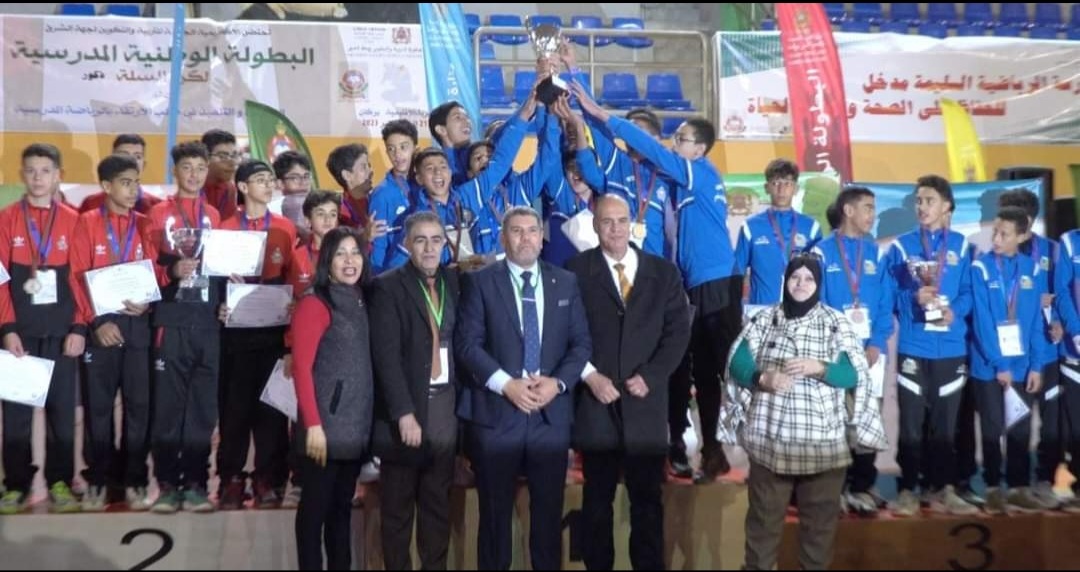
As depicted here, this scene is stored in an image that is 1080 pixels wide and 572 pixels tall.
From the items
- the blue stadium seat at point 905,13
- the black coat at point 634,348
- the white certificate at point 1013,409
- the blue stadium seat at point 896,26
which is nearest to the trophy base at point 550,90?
the black coat at point 634,348

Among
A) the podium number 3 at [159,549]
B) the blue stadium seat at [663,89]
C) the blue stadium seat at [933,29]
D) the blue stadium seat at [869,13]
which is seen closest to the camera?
the podium number 3 at [159,549]

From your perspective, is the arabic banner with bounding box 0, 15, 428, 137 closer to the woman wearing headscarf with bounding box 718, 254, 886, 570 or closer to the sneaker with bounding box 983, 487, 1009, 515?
the woman wearing headscarf with bounding box 718, 254, 886, 570

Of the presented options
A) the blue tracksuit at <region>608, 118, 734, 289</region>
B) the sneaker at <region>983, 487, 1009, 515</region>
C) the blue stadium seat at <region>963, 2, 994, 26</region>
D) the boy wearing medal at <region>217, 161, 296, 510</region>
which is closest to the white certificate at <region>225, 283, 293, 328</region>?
the boy wearing medal at <region>217, 161, 296, 510</region>

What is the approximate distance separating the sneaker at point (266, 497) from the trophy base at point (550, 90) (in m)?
2.06

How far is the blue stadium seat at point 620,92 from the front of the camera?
926 centimetres

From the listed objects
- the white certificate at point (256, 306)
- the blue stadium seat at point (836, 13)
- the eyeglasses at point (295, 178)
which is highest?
the blue stadium seat at point (836, 13)

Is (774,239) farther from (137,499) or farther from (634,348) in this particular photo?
(137,499)

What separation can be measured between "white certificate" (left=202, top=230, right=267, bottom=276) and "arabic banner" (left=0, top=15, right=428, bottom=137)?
11.1ft

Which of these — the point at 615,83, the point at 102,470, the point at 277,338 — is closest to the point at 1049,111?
the point at 615,83

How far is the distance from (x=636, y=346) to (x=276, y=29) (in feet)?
15.9

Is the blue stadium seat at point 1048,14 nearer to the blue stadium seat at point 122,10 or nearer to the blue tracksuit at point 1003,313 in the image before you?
the blue tracksuit at point 1003,313

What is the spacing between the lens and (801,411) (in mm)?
3842

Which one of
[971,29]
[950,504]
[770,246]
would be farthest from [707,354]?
[971,29]

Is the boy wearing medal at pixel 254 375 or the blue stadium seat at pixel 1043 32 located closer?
the boy wearing medal at pixel 254 375
